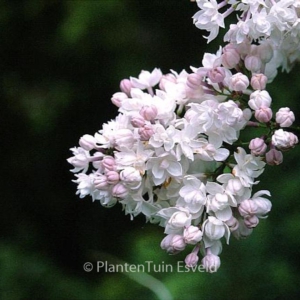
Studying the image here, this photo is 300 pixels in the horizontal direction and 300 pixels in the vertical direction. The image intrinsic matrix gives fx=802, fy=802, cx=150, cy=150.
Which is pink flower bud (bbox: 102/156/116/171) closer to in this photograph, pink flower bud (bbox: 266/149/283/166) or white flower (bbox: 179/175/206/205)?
white flower (bbox: 179/175/206/205)

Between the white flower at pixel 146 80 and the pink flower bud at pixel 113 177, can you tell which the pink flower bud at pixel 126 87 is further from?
the pink flower bud at pixel 113 177

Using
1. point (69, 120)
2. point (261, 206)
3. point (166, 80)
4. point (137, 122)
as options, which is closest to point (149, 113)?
point (137, 122)

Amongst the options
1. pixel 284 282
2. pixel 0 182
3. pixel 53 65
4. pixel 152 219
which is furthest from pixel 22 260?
pixel 152 219

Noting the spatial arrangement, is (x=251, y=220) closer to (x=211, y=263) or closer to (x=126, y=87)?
(x=211, y=263)

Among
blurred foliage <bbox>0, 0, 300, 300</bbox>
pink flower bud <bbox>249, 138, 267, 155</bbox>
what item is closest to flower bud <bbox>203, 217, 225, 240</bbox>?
pink flower bud <bbox>249, 138, 267, 155</bbox>

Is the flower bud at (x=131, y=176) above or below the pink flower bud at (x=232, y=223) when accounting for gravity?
above

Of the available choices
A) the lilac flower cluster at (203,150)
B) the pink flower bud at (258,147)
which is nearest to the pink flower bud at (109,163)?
the lilac flower cluster at (203,150)
